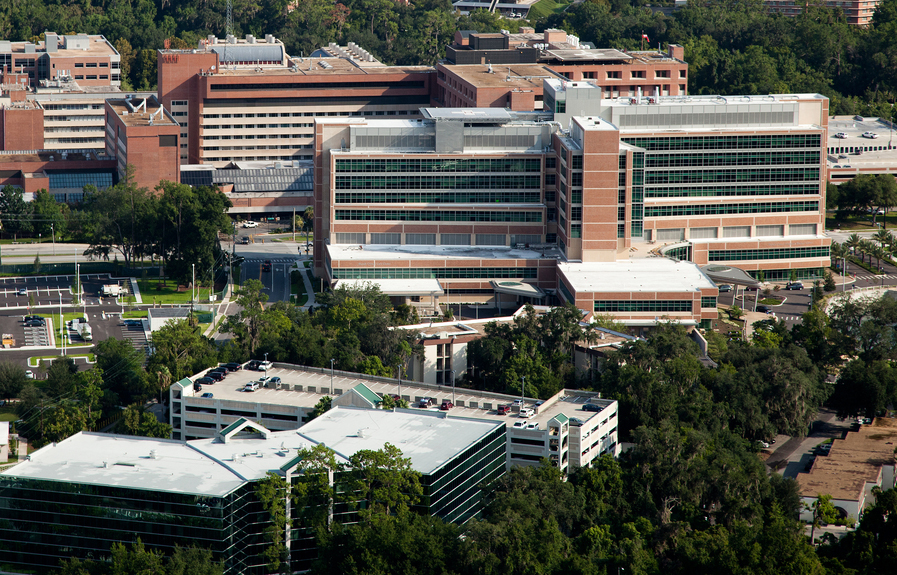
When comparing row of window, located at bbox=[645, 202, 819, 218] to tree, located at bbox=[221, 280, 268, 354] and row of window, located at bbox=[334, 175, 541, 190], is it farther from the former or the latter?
tree, located at bbox=[221, 280, 268, 354]

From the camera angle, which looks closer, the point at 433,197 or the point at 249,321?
the point at 249,321

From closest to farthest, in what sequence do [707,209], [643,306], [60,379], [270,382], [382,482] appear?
[382,482]
[270,382]
[60,379]
[643,306]
[707,209]

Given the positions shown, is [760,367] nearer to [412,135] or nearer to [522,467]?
[522,467]

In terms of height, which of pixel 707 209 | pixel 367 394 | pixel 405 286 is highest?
pixel 707 209

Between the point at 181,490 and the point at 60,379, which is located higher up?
the point at 60,379

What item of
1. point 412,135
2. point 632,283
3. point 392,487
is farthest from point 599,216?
point 392,487

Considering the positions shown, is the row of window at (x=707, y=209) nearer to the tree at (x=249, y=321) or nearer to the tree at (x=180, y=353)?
the tree at (x=249, y=321)

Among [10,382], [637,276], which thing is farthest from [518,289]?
[10,382]

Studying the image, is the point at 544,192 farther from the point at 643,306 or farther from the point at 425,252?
the point at 643,306
